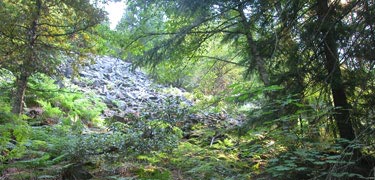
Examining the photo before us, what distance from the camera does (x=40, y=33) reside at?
17.1 ft

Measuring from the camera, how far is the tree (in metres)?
4.80

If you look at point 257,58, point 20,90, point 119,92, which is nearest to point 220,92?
point 257,58

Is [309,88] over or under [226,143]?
over

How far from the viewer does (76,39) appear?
582cm

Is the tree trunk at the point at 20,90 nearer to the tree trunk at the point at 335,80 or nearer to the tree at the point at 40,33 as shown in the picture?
the tree at the point at 40,33

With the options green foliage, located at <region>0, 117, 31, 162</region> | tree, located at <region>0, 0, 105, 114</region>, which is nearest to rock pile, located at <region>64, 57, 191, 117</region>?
tree, located at <region>0, 0, 105, 114</region>

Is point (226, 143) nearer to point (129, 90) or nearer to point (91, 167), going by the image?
point (91, 167)

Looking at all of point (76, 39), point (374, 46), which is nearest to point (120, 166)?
point (76, 39)

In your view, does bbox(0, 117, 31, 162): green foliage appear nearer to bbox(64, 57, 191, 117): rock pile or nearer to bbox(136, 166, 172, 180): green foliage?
bbox(136, 166, 172, 180): green foliage

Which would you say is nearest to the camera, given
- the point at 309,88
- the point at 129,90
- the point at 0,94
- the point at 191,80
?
the point at 309,88

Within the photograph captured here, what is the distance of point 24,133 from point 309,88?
448 centimetres

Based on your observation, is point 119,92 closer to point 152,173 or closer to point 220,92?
point 220,92

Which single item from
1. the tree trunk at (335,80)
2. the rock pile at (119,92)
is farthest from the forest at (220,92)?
the rock pile at (119,92)

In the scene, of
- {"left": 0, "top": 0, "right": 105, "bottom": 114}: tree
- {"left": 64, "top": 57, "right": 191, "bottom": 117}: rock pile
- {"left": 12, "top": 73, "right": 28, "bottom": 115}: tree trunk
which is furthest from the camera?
{"left": 64, "top": 57, "right": 191, "bottom": 117}: rock pile
